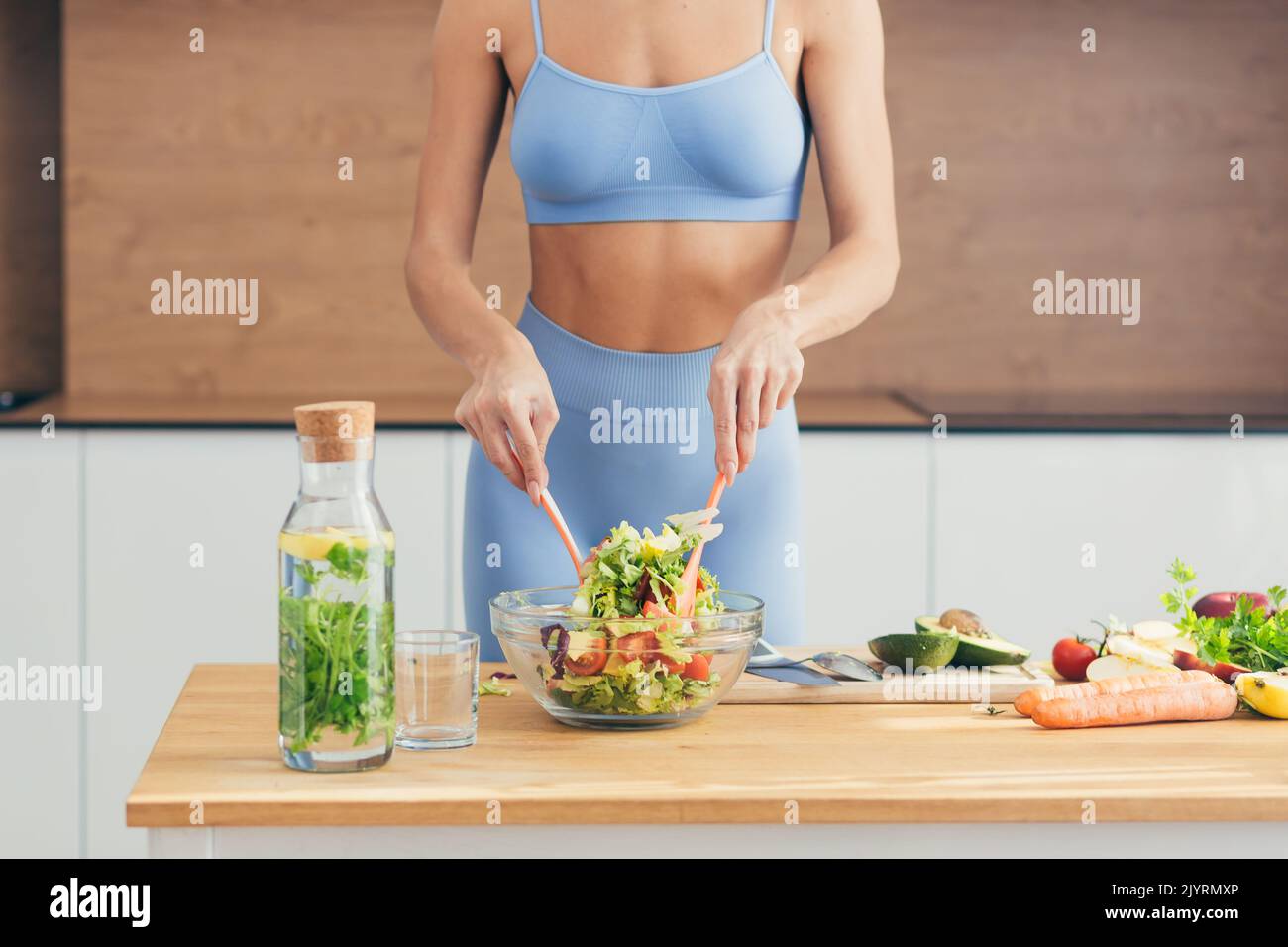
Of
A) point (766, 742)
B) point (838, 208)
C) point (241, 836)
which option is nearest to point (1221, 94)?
point (838, 208)

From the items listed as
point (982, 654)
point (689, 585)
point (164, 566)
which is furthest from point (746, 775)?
point (164, 566)

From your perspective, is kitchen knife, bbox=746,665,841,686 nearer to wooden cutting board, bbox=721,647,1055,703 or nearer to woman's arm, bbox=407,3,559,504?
wooden cutting board, bbox=721,647,1055,703

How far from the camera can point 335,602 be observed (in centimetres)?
93

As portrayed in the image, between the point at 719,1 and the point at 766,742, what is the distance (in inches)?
34.2

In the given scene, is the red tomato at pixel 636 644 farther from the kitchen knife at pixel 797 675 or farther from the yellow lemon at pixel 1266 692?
the yellow lemon at pixel 1266 692

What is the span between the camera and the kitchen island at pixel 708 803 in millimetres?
892

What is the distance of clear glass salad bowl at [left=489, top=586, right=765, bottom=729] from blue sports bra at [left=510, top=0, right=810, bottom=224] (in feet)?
2.07

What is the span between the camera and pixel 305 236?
118 inches

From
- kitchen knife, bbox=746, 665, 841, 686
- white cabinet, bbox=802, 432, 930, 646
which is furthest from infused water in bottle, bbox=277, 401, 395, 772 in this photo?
white cabinet, bbox=802, 432, 930, 646

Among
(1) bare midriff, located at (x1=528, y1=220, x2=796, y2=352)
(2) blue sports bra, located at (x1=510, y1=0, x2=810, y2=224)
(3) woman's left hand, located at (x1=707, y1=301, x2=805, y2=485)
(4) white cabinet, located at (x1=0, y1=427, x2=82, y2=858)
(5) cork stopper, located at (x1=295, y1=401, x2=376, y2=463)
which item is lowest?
(4) white cabinet, located at (x1=0, y1=427, x2=82, y2=858)

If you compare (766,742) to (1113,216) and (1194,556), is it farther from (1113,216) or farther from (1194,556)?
(1113,216)

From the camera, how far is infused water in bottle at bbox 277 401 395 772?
927 millimetres

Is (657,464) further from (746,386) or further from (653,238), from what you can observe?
Answer: (746,386)

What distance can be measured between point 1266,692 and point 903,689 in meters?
0.28
